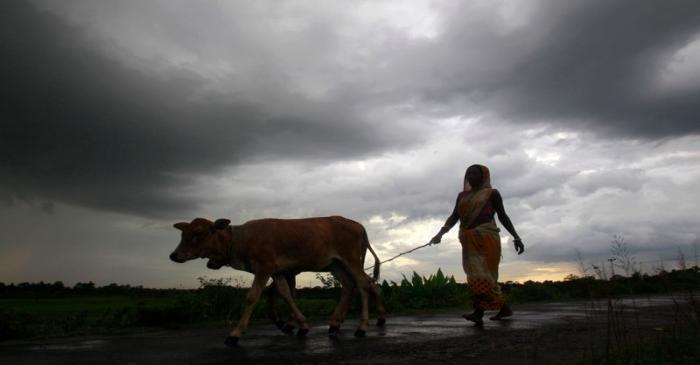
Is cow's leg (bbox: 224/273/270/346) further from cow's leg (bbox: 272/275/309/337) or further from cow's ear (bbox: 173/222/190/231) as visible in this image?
cow's ear (bbox: 173/222/190/231)

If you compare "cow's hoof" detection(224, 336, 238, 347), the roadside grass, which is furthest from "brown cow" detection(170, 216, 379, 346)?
the roadside grass

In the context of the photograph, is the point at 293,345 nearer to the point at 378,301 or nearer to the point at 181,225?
the point at 181,225

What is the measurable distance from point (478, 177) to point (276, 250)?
11.0 feet

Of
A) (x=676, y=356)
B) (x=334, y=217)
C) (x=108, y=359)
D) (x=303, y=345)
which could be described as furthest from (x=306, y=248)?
(x=676, y=356)

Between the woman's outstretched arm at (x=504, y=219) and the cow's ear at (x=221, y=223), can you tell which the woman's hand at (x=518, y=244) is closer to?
the woman's outstretched arm at (x=504, y=219)

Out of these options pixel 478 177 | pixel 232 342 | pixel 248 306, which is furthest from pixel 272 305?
pixel 478 177

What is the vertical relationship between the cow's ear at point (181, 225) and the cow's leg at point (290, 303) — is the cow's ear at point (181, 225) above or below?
above

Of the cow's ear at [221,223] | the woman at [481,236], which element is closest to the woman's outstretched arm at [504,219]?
the woman at [481,236]

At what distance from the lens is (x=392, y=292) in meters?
13.7

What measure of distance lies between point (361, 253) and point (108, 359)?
3.67 meters

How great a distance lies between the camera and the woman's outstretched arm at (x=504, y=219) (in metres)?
8.80

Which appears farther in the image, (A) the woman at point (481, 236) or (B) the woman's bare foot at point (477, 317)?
(A) the woman at point (481, 236)

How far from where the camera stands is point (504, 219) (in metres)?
8.84

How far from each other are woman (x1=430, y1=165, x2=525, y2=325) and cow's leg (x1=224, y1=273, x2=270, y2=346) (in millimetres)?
2934
